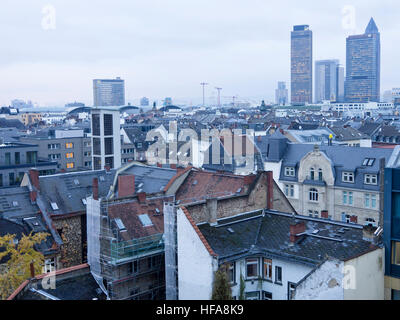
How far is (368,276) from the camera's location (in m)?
21.9

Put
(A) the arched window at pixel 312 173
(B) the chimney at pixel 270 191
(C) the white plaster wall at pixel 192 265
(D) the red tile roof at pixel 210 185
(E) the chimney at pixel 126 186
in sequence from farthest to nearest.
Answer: (A) the arched window at pixel 312 173 → (E) the chimney at pixel 126 186 → (D) the red tile roof at pixel 210 185 → (B) the chimney at pixel 270 191 → (C) the white plaster wall at pixel 192 265

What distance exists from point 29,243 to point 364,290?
1870 cm

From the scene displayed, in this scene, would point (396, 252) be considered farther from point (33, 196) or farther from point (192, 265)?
point (33, 196)

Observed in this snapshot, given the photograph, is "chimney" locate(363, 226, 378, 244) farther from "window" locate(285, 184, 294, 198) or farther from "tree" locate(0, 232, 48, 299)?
"window" locate(285, 184, 294, 198)

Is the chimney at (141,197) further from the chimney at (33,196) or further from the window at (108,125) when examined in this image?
the window at (108,125)

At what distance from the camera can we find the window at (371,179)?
145ft

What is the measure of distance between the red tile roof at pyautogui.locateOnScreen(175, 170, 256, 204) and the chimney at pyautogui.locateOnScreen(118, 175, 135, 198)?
189 inches

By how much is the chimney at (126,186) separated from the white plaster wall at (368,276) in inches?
892

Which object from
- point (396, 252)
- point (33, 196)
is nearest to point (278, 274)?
point (396, 252)

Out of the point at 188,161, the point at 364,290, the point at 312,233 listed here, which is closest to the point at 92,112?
the point at 188,161

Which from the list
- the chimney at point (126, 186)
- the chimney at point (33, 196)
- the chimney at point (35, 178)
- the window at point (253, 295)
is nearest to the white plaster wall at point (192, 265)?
the window at point (253, 295)

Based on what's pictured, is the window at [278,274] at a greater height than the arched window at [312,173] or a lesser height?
lesser

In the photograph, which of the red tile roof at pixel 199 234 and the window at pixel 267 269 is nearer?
the red tile roof at pixel 199 234

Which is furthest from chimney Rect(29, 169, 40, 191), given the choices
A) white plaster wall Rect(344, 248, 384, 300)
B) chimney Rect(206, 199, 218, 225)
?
white plaster wall Rect(344, 248, 384, 300)
